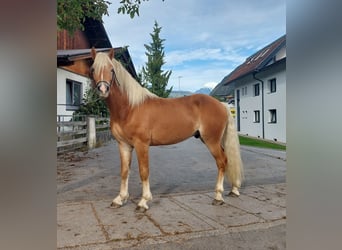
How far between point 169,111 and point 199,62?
664 mm

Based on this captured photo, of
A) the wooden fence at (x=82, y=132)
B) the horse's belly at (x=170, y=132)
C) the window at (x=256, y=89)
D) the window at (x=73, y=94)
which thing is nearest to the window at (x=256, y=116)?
the window at (x=256, y=89)

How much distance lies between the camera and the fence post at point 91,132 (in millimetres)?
5309

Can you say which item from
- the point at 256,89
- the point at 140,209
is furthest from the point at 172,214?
the point at 256,89

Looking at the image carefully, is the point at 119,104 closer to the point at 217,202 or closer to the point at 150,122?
the point at 150,122

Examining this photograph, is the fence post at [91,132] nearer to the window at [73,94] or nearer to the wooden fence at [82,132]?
the wooden fence at [82,132]

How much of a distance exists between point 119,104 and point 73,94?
3.46m

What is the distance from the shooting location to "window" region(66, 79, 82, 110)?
4.95 meters

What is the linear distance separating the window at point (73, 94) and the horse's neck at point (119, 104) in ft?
10.7

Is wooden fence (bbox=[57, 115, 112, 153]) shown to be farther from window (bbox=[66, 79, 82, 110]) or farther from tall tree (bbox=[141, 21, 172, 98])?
tall tree (bbox=[141, 21, 172, 98])

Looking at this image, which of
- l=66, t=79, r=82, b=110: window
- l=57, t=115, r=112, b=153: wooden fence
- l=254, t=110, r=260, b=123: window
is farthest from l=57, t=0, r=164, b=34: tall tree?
l=254, t=110, r=260, b=123: window

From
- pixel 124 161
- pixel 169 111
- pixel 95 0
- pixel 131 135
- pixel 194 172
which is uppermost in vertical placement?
pixel 95 0
